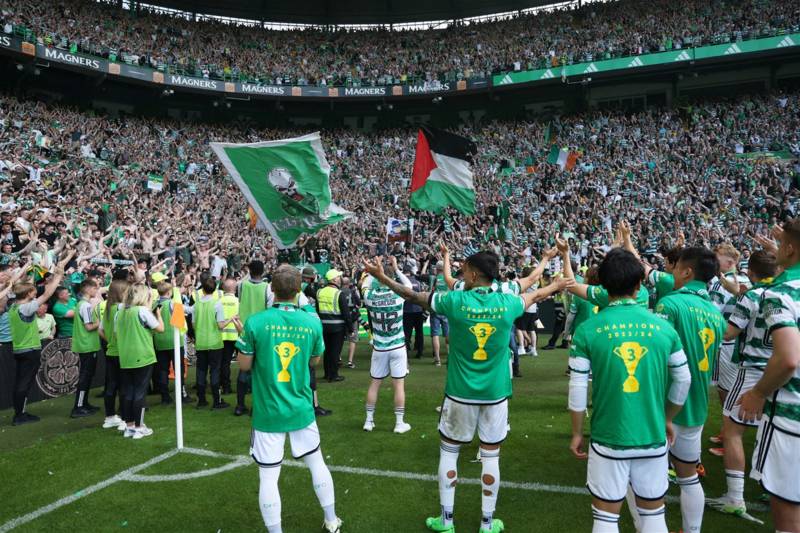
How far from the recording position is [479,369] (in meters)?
4.60

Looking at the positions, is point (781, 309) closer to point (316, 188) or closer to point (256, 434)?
point (256, 434)

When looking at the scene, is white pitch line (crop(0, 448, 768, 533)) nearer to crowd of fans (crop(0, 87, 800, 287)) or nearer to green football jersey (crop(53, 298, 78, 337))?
green football jersey (crop(53, 298, 78, 337))

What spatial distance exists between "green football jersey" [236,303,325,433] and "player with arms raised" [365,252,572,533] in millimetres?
811

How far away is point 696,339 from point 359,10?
48277 millimetres

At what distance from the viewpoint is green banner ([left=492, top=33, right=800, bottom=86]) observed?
103 ft

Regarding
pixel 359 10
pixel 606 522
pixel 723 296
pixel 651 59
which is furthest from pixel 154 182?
pixel 651 59

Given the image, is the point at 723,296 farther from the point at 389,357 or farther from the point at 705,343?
the point at 389,357

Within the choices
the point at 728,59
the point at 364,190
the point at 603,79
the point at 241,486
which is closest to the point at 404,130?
the point at 364,190

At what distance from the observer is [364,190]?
3250 cm

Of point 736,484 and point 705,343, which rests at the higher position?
point 705,343

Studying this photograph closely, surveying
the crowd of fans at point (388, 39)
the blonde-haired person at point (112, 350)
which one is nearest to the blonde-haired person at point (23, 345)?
the blonde-haired person at point (112, 350)

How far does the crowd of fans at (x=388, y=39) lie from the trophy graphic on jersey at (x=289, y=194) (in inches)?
1116

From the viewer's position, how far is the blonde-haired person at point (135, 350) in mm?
7480

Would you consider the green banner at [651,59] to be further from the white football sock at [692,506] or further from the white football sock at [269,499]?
the white football sock at [269,499]
